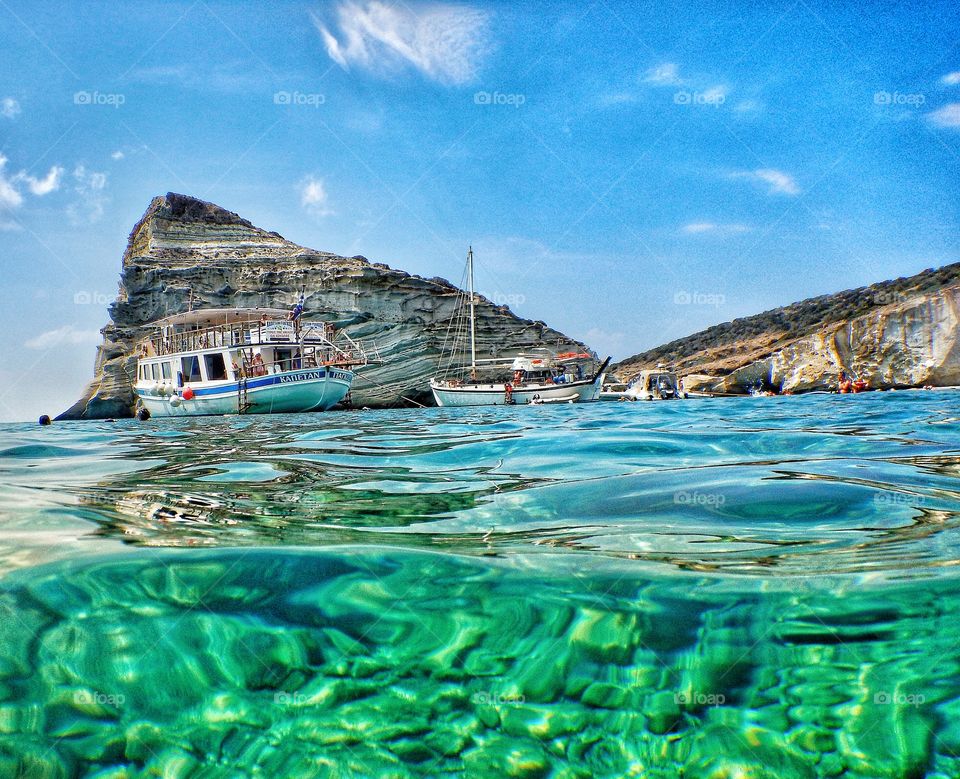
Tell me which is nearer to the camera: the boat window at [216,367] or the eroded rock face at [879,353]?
the boat window at [216,367]

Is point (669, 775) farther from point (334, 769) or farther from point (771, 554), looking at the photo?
point (771, 554)

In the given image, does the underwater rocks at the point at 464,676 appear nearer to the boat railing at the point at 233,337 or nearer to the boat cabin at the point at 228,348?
the boat cabin at the point at 228,348

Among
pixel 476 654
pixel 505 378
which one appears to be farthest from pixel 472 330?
pixel 476 654

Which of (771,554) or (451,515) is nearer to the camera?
(771,554)

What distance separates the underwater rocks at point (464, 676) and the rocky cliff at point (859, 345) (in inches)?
1913

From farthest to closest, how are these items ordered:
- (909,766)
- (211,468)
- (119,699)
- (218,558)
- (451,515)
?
(211,468), (451,515), (218,558), (119,699), (909,766)

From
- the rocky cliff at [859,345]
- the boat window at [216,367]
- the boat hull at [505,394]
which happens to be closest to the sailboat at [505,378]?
the boat hull at [505,394]

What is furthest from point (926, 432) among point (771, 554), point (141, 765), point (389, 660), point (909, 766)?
point (141, 765)

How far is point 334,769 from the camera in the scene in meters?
1.20

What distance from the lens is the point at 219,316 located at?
3097cm

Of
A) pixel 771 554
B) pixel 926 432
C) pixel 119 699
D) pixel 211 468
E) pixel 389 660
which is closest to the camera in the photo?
pixel 119 699

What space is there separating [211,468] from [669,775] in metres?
4.24

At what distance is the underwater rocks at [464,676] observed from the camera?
47.8 inches

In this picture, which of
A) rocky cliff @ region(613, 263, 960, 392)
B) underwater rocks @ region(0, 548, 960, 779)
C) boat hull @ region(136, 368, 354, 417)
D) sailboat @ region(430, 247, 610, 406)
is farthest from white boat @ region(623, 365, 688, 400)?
underwater rocks @ region(0, 548, 960, 779)
